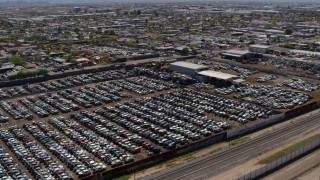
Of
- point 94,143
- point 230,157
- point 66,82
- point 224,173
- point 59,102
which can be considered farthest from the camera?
point 66,82

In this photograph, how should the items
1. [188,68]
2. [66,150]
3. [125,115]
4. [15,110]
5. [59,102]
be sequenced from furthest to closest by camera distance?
[188,68]
[59,102]
[15,110]
[125,115]
[66,150]

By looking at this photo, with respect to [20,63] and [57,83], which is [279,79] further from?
[20,63]

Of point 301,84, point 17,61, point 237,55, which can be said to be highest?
point 17,61

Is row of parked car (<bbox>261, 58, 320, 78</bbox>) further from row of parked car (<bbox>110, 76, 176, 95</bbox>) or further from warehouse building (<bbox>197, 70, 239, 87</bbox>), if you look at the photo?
row of parked car (<bbox>110, 76, 176, 95</bbox>)

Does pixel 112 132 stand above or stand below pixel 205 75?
below

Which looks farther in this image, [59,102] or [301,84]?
[301,84]

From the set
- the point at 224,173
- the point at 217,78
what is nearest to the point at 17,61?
the point at 217,78

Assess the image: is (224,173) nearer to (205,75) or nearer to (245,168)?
(245,168)

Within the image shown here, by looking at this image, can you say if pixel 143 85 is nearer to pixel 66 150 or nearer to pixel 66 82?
pixel 66 82

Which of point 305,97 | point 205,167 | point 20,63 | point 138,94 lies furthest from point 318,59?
point 20,63
